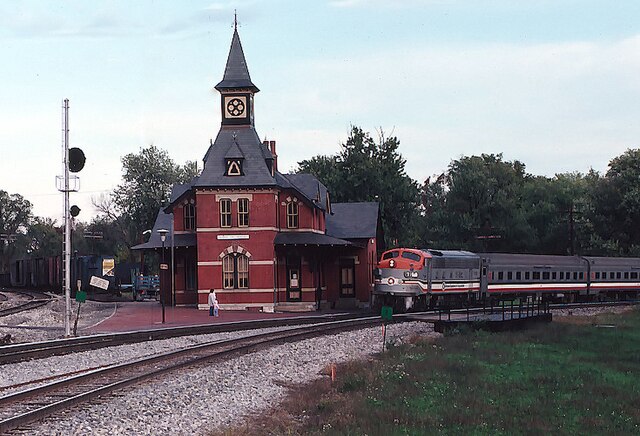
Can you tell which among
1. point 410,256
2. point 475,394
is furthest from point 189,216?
point 475,394

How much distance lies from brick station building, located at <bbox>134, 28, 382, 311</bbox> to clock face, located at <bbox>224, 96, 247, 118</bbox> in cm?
6

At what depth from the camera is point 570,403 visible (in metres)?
16.4

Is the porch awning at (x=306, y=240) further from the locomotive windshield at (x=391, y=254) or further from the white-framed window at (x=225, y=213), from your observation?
the locomotive windshield at (x=391, y=254)

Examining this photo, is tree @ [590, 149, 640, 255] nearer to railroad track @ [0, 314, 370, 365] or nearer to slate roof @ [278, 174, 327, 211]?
slate roof @ [278, 174, 327, 211]

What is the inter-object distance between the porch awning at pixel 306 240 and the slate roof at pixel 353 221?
5.64 metres

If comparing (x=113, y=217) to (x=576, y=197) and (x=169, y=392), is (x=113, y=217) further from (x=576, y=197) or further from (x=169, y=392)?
(x=169, y=392)

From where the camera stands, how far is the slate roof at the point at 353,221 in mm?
56969

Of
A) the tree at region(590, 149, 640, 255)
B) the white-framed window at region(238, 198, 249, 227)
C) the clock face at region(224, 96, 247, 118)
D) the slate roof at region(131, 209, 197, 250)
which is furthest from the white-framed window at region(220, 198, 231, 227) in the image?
the tree at region(590, 149, 640, 255)

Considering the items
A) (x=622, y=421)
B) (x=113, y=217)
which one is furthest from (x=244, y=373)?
(x=113, y=217)

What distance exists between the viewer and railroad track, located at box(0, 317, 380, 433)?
14.5 metres

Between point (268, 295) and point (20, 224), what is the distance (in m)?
131

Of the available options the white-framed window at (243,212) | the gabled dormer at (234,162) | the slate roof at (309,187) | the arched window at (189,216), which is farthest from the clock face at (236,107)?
the arched window at (189,216)

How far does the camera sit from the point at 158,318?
41.9 m

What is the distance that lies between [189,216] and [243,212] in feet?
20.1
